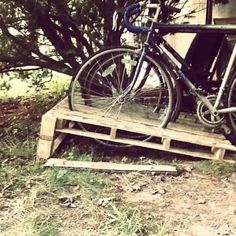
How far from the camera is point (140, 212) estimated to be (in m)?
3.83

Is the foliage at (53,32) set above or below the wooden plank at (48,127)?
above

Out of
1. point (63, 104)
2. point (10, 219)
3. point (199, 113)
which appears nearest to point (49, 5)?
point (63, 104)

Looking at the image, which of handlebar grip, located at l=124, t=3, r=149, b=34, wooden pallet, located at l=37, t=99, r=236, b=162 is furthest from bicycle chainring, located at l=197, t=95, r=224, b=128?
handlebar grip, located at l=124, t=3, r=149, b=34

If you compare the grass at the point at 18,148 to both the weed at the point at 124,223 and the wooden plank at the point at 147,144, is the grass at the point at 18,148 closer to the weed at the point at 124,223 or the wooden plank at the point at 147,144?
the wooden plank at the point at 147,144

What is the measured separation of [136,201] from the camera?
4023 mm

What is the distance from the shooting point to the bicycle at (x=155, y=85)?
4.58 meters

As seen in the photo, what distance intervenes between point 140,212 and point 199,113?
119 centimetres

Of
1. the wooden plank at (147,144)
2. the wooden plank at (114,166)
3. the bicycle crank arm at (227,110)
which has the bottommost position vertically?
the wooden plank at (114,166)

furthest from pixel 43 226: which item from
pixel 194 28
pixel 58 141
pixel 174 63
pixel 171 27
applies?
pixel 194 28

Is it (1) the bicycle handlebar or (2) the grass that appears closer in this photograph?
(1) the bicycle handlebar

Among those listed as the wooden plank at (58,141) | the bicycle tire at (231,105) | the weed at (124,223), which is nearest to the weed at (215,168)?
the bicycle tire at (231,105)

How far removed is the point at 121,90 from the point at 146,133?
471 millimetres

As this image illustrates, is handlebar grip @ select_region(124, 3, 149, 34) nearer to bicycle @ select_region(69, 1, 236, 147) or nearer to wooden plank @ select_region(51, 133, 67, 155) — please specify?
bicycle @ select_region(69, 1, 236, 147)

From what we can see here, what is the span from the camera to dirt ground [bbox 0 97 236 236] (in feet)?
12.2
